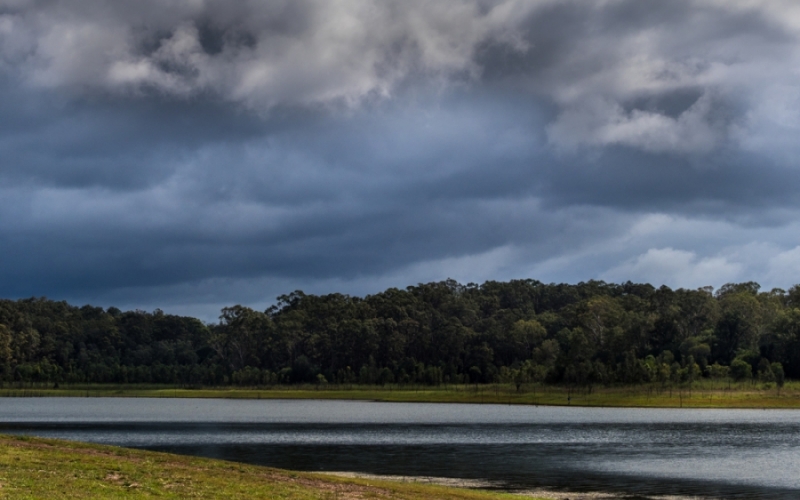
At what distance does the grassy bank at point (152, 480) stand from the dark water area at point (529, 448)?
1076cm

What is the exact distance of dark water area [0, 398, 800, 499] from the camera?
138ft

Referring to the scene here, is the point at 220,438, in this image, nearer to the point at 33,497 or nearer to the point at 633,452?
the point at 633,452

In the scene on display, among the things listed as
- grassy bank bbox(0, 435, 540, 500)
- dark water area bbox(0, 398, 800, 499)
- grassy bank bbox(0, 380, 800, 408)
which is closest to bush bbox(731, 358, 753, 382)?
grassy bank bbox(0, 380, 800, 408)

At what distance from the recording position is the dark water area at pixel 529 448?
4200 centimetres

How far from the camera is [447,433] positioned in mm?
76375

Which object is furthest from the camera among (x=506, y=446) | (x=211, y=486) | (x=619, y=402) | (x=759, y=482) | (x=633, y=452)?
(x=619, y=402)

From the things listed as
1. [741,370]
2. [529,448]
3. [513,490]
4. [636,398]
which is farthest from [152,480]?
[741,370]

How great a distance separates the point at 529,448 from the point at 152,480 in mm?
36027

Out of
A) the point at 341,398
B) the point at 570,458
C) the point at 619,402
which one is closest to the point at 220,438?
the point at 570,458

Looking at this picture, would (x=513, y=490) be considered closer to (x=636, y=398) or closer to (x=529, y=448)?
(x=529, y=448)

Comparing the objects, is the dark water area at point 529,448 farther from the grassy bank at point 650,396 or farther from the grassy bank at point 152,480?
the grassy bank at point 650,396

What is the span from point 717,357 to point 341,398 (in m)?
79.9

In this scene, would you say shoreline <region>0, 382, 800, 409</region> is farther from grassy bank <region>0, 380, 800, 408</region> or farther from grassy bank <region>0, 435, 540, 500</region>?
grassy bank <region>0, 435, 540, 500</region>

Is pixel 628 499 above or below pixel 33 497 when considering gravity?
below
